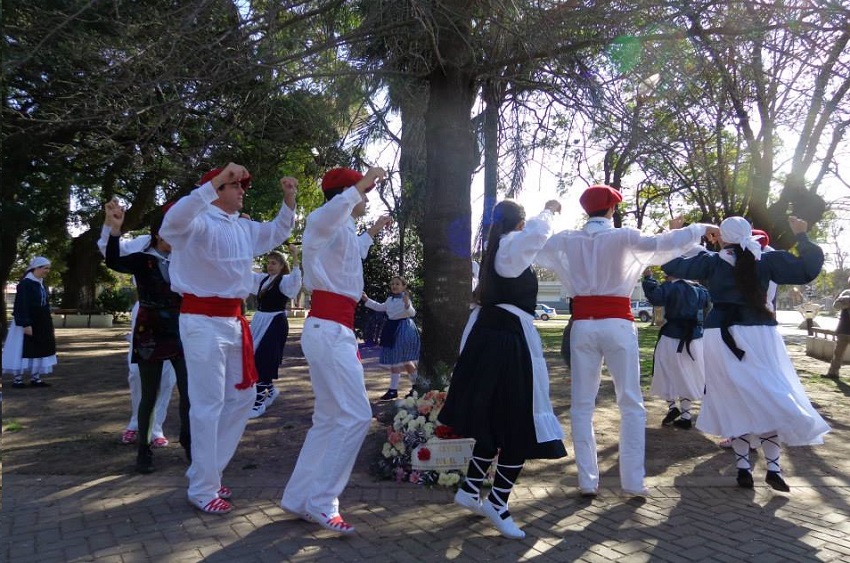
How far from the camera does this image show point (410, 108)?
7227 mm

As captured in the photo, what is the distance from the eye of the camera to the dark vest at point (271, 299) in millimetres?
7422

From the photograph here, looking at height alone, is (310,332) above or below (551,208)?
below

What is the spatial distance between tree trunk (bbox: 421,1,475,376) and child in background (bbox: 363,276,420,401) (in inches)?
72.0

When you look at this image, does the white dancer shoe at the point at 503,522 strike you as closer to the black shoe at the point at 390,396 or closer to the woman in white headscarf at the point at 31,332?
the black shoe at the point at 390,396

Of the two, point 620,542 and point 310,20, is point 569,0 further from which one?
point 620,542

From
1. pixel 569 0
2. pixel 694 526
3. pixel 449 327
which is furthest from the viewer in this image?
pixel 449 327

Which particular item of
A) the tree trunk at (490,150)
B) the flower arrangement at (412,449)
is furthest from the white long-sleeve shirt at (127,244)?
the tree trunk at (490,150)

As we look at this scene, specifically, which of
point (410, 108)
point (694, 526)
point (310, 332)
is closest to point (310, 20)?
point (410, 108)

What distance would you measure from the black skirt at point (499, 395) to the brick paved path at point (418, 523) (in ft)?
1.83

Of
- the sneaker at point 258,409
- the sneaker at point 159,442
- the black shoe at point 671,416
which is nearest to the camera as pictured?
the sneaker at point 159,442

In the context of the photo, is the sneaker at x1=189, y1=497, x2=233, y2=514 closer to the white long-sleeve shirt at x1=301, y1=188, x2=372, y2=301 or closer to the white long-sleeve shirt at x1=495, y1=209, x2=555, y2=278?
the white long-sleeve shirt at x1=301, y1=188, x2=372, y2=301

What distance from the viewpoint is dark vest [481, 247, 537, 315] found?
3.93m

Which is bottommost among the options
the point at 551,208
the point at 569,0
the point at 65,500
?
the point at 65,500

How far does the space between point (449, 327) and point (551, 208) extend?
2.18m
